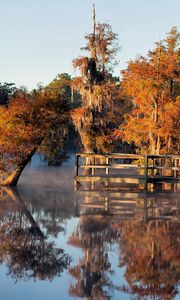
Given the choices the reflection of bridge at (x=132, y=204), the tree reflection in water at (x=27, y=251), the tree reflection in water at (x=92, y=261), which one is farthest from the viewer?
the reflection of bridge at (x=132, y=204)

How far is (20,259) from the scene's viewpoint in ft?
34.6

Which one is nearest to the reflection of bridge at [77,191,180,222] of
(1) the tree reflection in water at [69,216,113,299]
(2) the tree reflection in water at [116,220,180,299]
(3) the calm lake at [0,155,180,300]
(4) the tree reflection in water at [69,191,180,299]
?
(3) the calm lake at [0,155,180,300]

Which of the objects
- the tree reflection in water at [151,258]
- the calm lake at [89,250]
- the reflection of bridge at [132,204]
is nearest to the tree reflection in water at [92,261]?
the calm lake at [89,250]

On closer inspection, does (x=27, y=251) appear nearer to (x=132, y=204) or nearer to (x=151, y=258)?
(x=151, y=258)

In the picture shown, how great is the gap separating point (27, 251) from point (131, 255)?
2.22 m

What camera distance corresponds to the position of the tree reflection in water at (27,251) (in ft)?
31.7

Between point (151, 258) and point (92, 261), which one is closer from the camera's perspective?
point (92, 261)

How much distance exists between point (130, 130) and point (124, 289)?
3033 centimetres

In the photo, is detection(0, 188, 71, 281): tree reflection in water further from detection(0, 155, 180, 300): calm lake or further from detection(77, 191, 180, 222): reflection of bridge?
detection(77, 191, 180, 222): reflection of bridge

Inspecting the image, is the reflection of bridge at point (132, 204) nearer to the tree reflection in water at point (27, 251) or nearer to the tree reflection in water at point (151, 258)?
the tree reflection in water at point (151, 258)

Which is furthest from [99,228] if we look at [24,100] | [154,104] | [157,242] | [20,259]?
[154,104]

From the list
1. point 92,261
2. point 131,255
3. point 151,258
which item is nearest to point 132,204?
point 131,255

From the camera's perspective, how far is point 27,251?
446 inches

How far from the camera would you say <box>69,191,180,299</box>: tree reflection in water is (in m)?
8.65
